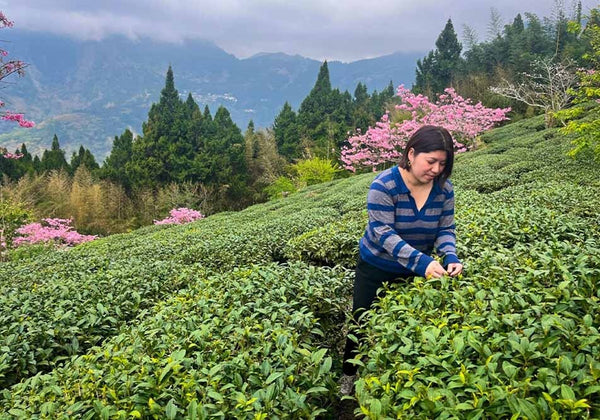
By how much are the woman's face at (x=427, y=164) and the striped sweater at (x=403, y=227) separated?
0.12 metres

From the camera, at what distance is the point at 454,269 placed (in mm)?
2486

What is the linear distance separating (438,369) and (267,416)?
2.42 ft

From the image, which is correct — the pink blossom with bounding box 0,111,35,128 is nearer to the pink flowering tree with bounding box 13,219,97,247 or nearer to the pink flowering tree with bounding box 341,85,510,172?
the pink flowering tree with bounding box 13,219,97,247

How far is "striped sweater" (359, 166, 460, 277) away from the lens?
243 centimetres

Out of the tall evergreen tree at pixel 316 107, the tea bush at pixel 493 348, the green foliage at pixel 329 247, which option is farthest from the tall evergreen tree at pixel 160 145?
the tea bush at pixel 493 348

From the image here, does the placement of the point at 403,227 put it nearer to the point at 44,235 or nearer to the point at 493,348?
the point at 493,348

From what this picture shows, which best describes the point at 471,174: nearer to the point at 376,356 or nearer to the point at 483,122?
the point at 376,356

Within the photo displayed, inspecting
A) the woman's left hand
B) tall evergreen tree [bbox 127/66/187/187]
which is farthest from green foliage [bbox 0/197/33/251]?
the woman's left hand

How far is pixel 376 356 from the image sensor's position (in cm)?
189

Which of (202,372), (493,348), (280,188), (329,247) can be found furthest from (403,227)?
(280,188)

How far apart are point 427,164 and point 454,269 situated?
67 centimetres

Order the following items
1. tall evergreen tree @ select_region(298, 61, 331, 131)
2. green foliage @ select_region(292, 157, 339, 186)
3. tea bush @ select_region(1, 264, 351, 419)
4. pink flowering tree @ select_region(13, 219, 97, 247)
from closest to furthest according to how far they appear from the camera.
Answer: tea bush @ select_region(1, 264, 351, 419) → pink flowering tree @ select_region(13, 219, 97, 247) → green foliage @ select_region(292, 157, 339, 186) → tall evergreen tree @ select_region(298, 61, 331, 131)

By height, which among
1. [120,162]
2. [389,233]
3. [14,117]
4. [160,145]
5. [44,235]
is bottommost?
[44,235]

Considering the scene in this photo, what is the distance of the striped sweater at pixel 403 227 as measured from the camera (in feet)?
7.98
